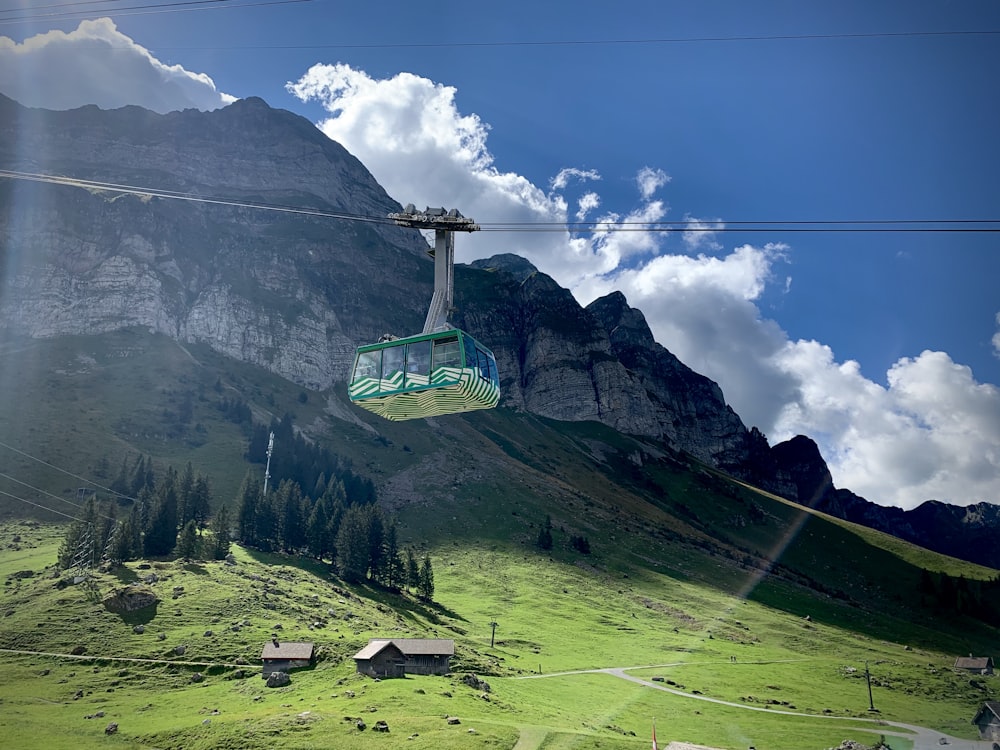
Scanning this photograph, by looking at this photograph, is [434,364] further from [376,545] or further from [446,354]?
[376,545]

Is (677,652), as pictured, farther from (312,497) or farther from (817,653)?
(312,497)

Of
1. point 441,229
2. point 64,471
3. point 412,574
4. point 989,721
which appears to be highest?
point 441,229

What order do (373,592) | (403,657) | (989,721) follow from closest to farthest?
(403,657) < (989,721) < (373,592)

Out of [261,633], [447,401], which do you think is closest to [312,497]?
[261,633]

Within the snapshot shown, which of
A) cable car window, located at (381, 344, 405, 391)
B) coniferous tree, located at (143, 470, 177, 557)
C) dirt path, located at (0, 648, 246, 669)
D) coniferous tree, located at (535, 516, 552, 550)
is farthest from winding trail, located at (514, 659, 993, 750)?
coniferous tree, located at (535, 516, 552, 550)

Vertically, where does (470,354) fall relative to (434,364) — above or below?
above

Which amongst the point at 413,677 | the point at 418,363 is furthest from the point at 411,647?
the point at 418,363
